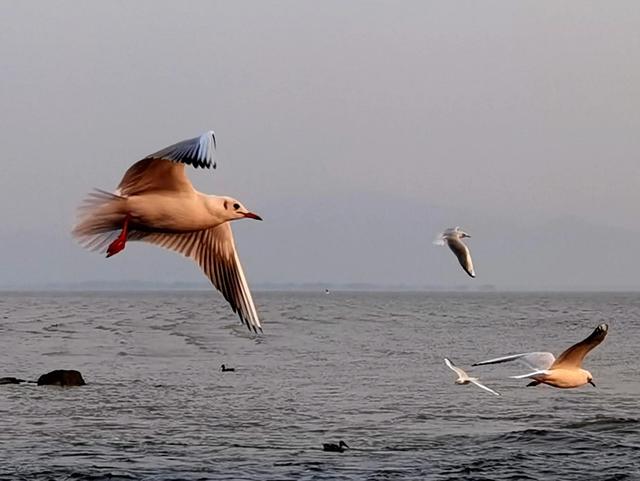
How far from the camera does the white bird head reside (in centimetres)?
928

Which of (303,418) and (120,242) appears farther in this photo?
(303,418)

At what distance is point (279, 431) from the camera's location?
92.6 ft

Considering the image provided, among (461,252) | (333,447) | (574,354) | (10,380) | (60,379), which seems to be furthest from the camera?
(10,380)

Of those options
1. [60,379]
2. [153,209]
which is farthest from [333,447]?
[153,209]

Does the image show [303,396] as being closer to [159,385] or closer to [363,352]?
[159,385]

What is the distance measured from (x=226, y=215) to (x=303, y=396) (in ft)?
90.1

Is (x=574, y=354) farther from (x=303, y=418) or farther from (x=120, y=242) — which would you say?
(x=303, y=418)

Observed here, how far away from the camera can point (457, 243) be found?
20.6m

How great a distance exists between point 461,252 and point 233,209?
37.9ft

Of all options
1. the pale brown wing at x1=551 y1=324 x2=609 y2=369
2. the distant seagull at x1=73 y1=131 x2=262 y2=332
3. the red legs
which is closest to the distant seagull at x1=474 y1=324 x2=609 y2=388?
the pale brown wing at x1=551 y1=324 x2=609 y2=369

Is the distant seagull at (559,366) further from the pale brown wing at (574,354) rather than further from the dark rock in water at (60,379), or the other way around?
the dark rock in water at (60,379)

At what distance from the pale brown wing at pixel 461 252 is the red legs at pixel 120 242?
1139cm

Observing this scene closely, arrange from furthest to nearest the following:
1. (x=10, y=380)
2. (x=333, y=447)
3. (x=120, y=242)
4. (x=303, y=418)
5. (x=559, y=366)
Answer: (x=10, y=380) → (x=303, y=418) → (x=333, y=447) → (x=559, y=366) → (x=120, y=242)

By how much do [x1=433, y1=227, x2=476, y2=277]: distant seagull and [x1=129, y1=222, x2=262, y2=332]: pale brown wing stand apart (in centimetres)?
1001
